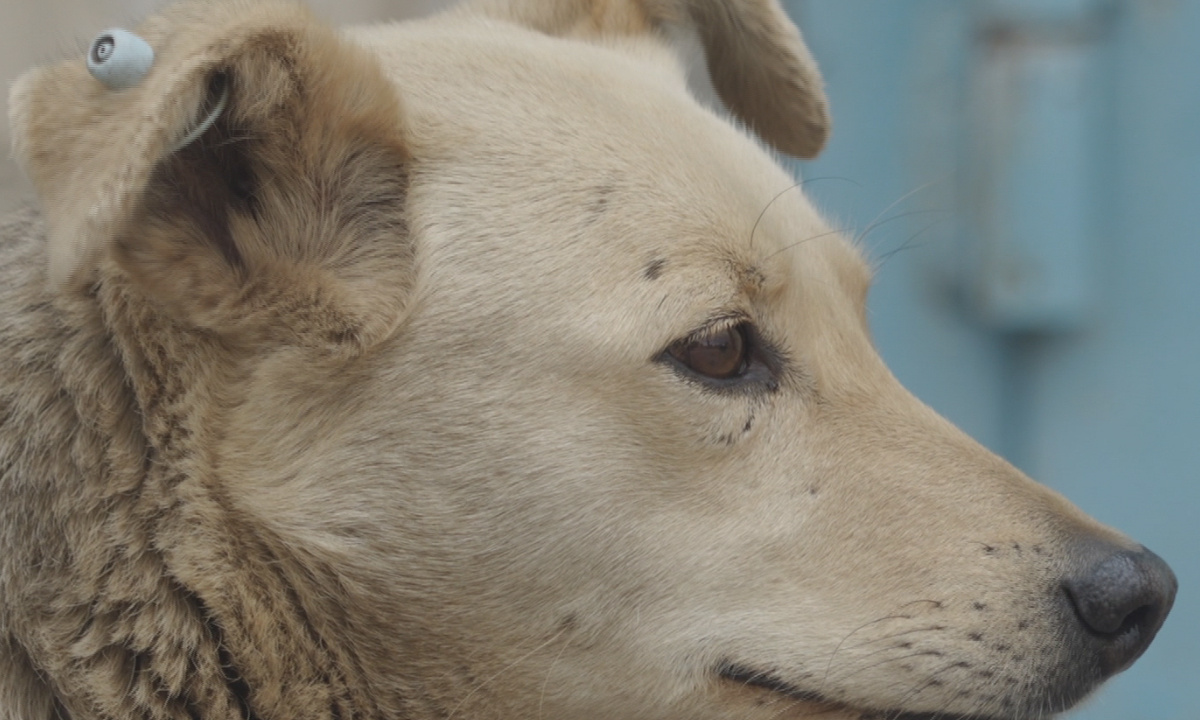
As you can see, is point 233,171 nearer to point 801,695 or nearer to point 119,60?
point 119,60

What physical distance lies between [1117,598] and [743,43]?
5.90ft

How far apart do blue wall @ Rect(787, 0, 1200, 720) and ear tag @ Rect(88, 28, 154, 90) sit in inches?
114

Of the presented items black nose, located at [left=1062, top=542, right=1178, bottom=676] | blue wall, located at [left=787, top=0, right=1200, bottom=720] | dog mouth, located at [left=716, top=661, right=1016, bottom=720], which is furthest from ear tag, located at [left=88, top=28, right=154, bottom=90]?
blue wall, located at [left=787, top=0, right=1200, bottom=720]

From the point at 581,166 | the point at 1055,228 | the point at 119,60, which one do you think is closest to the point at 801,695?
the point at 581,166

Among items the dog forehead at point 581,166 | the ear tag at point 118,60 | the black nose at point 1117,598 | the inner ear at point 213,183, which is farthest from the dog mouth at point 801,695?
the ear tag at point 118,60

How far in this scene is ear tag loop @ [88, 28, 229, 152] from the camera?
2133 mm

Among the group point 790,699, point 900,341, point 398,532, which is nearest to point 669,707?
point 790,699

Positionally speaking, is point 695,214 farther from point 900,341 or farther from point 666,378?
point 900,341

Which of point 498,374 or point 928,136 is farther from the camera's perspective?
point 928,136

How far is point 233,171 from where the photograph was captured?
2.50m

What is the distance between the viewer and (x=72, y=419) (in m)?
2.42

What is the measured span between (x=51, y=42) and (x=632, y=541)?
4595 millimetres

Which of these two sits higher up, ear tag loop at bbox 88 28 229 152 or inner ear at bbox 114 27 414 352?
ear tag loop at bbox 88 28 229 152

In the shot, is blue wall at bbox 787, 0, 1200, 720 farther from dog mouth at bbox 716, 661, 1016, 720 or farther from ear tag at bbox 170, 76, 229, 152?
ear tag at bbox 170, 76, 229, 152
